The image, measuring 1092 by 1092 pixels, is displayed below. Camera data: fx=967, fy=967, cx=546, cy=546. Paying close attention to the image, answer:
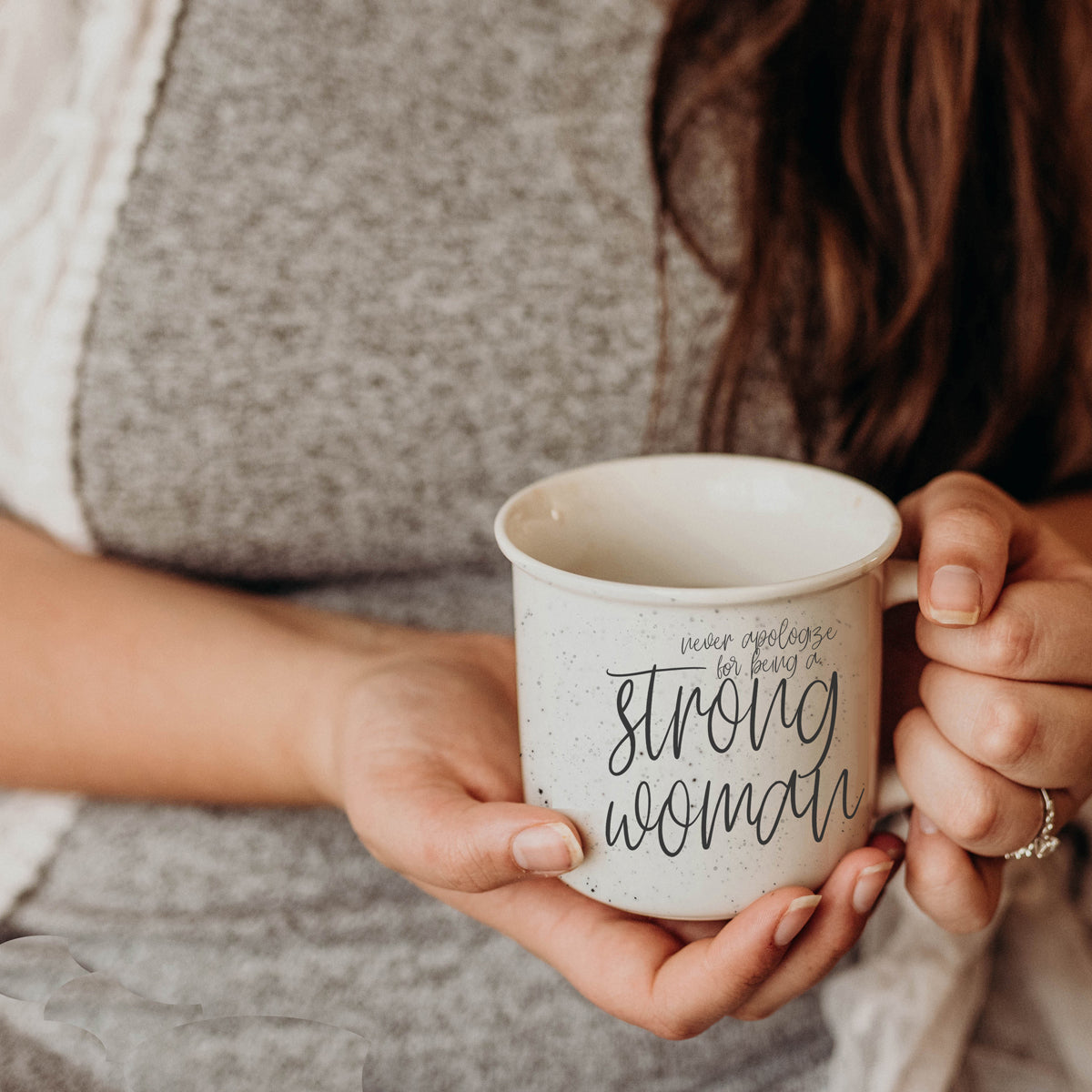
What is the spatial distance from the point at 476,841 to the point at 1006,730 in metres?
0.28

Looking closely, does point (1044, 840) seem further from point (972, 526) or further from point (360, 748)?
point (360, 748)

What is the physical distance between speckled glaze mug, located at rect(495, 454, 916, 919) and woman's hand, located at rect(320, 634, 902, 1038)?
0.02m

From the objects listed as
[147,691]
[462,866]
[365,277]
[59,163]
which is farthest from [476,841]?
[59,163]

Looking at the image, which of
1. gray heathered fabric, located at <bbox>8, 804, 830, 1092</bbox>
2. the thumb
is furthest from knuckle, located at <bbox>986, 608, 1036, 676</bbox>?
gray heathered fabric, located at <bbox>8, 804, 830, 1092</bbox>

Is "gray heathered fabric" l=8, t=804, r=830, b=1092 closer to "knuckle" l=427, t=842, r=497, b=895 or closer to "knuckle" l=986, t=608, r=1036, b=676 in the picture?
"knuckle" l=427, t=842, r=497, b=895

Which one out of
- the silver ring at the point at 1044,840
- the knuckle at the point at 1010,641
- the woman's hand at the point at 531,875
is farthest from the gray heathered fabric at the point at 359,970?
the knuckle at the point at 1010,641

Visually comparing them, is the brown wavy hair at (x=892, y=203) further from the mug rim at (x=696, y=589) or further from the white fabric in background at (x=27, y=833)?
the white fabric in background at (x=27, y=833)

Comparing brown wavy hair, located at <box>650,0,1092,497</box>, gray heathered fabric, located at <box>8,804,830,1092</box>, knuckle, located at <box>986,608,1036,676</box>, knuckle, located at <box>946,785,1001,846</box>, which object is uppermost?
brown wavy hair, located at <box>650,0,1092,497</box>

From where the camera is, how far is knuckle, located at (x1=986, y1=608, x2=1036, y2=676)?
506mm

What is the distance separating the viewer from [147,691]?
0.78 m

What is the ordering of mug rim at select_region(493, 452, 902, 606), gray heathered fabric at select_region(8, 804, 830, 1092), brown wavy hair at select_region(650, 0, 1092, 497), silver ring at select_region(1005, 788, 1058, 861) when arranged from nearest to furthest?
mug rim at select_region(493, 452, 902, 606) < silver ring at select_region(1005, 788, 1058, 861) < gray heathered fabric at select_region(8, 804, 830, 1092) < brown wavy hair at select_region(650, 0, 1092, 497)

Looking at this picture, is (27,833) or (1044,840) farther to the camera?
(27,833)

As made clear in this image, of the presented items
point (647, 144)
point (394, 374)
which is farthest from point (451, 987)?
point (647, 144)

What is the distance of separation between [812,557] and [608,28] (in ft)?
1.75
